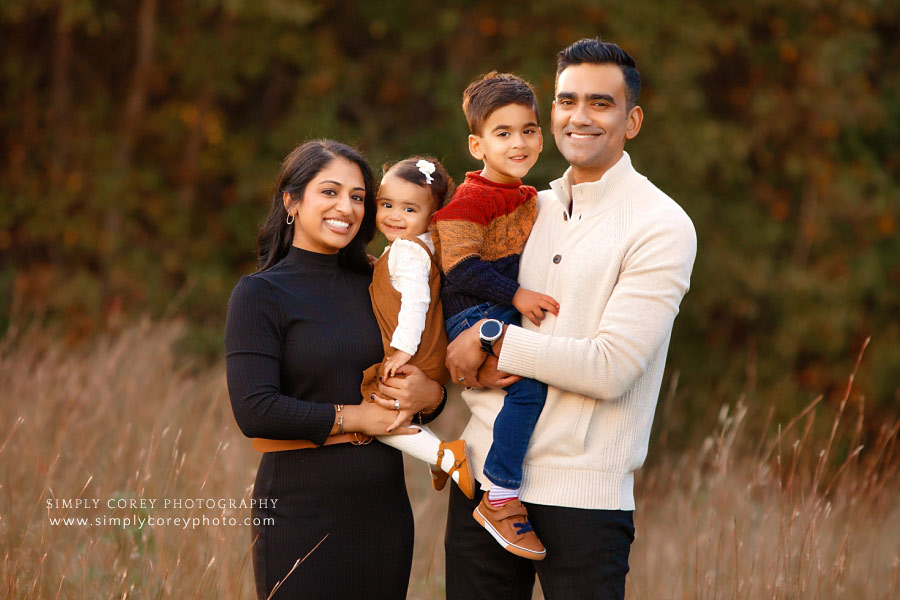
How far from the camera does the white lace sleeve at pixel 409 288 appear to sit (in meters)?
2.56

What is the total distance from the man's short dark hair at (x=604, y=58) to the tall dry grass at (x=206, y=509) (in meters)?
1.25

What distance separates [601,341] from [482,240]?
1.66 ft

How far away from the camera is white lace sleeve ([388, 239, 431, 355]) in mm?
2564

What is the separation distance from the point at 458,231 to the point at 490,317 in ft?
0.88

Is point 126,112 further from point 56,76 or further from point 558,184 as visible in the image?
point 558,184

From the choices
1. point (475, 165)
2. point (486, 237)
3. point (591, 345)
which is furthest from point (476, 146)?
point (475, 165)

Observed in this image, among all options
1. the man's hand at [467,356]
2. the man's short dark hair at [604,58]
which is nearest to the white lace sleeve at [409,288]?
the man's hand at [467,356]

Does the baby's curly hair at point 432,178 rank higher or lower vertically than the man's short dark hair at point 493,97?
lower

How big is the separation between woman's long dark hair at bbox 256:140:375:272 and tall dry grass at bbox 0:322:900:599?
2.16 feet

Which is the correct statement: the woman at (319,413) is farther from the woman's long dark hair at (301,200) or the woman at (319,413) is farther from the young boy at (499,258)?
the young boy at (499,258)

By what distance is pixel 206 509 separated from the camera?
3.75m

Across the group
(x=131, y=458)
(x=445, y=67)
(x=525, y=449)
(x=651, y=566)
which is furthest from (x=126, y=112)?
(x=525, y=449)

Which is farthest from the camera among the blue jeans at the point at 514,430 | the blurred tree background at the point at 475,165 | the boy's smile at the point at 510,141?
the blurred tree background at the point at 475,165

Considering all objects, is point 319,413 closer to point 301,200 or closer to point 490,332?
point 490,332
